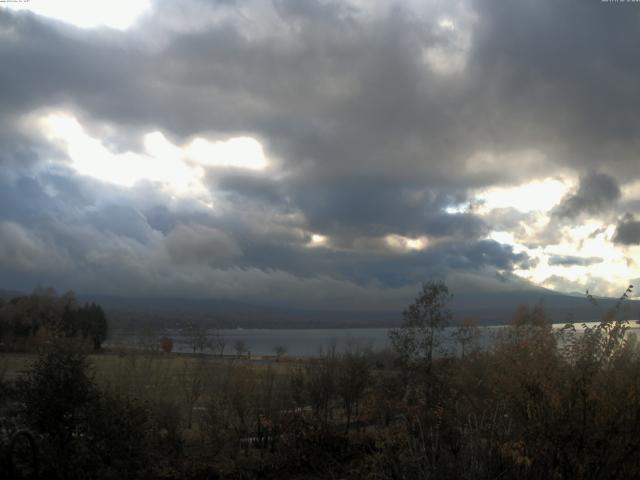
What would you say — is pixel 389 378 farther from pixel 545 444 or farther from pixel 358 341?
pixel 545 444

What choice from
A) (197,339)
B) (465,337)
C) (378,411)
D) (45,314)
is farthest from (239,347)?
(45,314)

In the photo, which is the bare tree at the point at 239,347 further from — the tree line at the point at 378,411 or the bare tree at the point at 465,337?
the bare tree at the point at 465,337

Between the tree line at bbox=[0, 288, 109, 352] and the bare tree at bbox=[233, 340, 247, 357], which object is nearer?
the bare tree at bbox=[233, 340, 247, 357]

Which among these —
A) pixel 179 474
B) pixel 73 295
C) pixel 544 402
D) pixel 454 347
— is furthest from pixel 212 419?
pixel 73 295

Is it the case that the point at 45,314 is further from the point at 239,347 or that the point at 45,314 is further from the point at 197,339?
the point at 239,347

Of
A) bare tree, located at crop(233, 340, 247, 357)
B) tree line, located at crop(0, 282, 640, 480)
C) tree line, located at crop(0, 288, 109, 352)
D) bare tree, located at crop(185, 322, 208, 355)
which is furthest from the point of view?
tree line, located at crop(0, 288, 109, 352)

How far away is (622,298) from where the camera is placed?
29.1 feet

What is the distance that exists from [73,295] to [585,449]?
98.8 meters

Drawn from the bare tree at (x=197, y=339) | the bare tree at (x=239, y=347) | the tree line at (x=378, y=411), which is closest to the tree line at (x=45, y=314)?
the bare tree at (x=197, y=339)

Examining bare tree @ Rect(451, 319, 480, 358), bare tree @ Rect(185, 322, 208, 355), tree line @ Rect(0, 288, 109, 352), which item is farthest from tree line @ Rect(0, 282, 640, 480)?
tree line @ Rect(0, 288, 109, 352)

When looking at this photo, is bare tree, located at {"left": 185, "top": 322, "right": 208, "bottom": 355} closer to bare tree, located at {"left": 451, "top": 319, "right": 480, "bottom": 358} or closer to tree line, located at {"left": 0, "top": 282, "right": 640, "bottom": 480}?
tree line, located at {"left": 0, "top": 282, "right": 640, "bottom": 480}

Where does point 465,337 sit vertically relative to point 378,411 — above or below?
above

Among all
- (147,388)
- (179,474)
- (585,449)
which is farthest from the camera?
(147,388)

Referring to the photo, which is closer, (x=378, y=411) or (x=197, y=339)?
(x=378, y=411)
